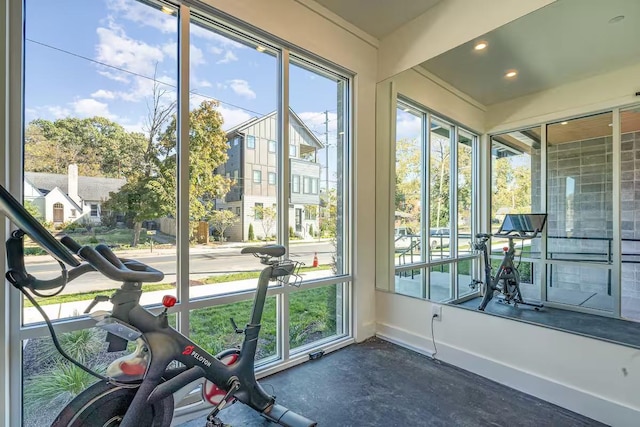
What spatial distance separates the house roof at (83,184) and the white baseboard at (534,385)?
273 cm

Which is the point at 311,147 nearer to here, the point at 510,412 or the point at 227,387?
the point at 227,387

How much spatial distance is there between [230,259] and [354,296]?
1.38 m

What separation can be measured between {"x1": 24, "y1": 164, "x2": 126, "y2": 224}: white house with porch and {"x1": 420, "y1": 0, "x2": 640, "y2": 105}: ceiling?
286 centimetres

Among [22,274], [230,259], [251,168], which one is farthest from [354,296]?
[22,274]

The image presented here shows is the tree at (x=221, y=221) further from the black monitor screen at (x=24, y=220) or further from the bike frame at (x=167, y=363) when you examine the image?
the black monitor screen at (x=24, y=220)

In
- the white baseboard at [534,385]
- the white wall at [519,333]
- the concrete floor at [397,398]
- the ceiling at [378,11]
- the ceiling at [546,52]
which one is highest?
the ceiling at [378,11]

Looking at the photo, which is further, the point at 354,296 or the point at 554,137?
the point at 354,296

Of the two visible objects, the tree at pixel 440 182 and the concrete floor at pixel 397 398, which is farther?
the tree at pixel 440 182

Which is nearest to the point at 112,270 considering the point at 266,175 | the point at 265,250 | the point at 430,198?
the point at 265,250

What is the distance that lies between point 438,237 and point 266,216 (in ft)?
6.35

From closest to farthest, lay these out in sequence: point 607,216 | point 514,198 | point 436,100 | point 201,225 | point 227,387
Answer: point 227,387
point 201,225
point 607,216
point 514,198
point 436,100

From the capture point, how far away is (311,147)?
2.76 metres

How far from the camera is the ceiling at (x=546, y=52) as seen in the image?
2055 mm

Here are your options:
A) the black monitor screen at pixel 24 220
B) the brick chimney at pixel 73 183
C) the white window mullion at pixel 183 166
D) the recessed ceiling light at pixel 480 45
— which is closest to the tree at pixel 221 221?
the white window mullion at pixel 183 166
